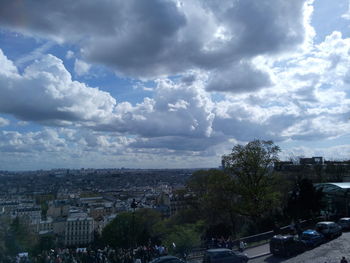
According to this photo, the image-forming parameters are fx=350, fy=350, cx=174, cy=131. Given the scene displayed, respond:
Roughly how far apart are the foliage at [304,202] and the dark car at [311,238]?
704 cm

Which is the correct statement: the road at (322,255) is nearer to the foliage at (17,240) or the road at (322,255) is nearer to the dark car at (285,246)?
the dark car at (285,246)

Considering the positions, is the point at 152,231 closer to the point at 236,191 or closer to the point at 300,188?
the point at 236,191

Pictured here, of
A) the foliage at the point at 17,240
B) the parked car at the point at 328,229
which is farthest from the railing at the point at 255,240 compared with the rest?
the foliage at the point at 17,240

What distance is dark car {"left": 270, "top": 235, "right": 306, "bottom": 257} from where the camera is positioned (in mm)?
21556

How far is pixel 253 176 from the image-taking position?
35.5m

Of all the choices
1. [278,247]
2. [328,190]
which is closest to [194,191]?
[328,190]

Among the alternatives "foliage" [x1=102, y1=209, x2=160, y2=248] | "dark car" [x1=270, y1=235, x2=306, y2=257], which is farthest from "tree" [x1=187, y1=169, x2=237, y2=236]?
"foliage" [x1=102, y1=209, x2=160, y2=248]

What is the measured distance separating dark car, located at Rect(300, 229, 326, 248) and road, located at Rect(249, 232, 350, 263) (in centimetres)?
35

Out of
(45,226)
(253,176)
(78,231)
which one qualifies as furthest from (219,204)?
(45,226)

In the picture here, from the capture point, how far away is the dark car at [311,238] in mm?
23688

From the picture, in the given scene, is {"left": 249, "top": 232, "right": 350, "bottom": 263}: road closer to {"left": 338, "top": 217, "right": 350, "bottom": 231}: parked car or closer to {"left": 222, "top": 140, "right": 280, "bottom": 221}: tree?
{"left": 338, "top": 217, "right": 350, "bottom": 231}: parked car

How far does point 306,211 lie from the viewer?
31.9 meters

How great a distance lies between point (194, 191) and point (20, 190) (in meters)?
151

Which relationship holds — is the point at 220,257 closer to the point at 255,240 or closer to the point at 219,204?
the point at 255,240
